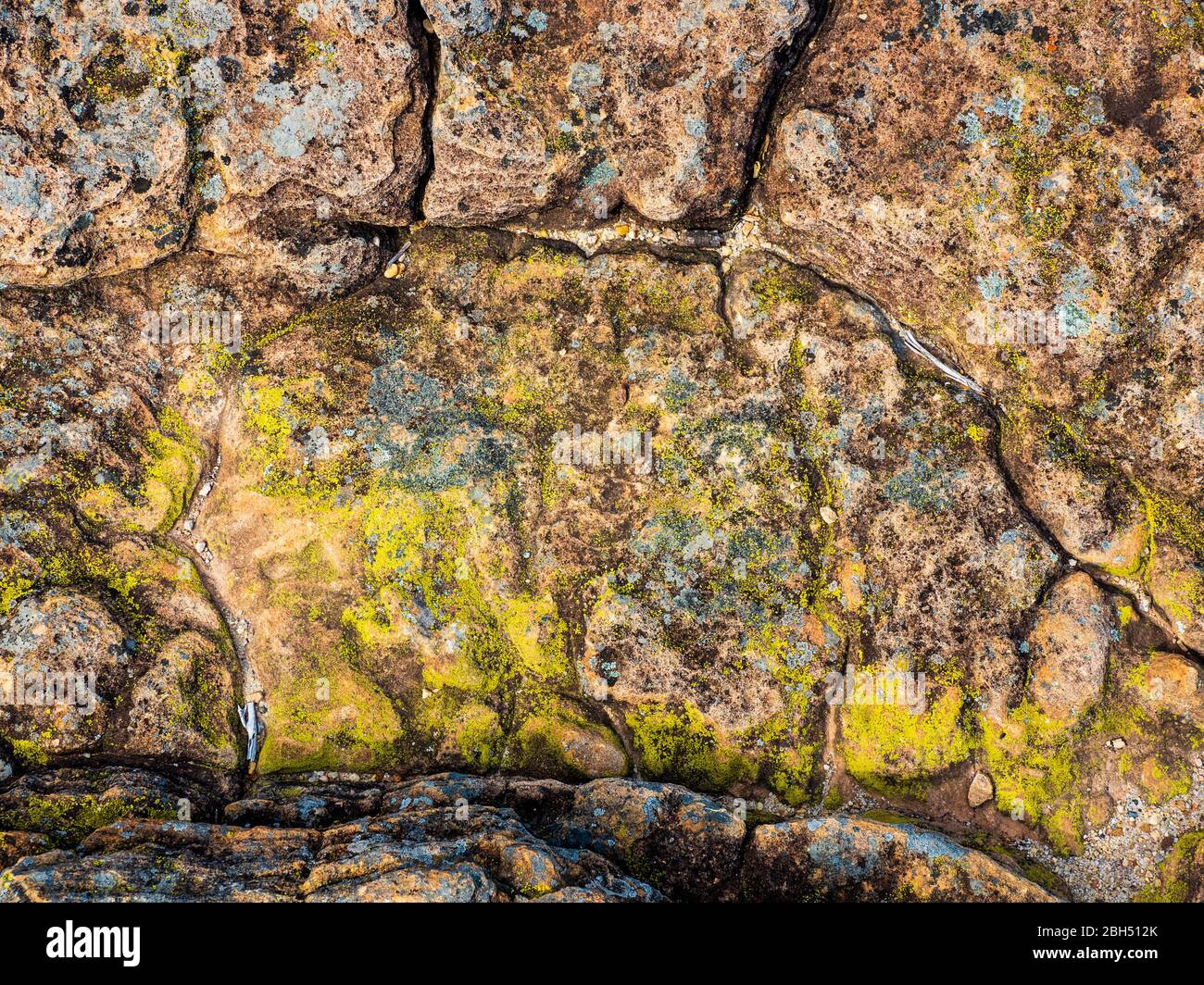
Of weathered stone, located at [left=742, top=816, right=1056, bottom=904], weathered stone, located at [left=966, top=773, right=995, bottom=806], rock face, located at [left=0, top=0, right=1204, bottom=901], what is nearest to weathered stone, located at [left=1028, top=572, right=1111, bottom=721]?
rock face, located at [left=0, top=0, right=1204, bottom=901]

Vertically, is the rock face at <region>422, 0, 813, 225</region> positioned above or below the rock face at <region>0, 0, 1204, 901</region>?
above

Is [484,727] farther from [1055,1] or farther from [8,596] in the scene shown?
[1055,1]

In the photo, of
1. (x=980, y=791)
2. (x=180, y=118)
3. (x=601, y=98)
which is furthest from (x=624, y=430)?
(x=180, y=118)

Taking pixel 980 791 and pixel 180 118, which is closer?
pixel 180 118

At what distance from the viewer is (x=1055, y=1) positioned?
7.64 metres

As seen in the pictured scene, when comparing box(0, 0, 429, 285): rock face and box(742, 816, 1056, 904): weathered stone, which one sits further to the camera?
box(0, 0, 429, 285): rock face

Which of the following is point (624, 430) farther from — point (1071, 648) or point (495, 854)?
point (1071, 648)

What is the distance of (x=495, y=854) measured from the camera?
640 centimetres

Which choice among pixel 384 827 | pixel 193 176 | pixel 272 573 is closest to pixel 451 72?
pixel 193 176

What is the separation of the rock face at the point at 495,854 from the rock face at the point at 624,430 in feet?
0.20

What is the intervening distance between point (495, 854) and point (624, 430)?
3.76 meters

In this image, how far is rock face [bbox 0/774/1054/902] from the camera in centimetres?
604

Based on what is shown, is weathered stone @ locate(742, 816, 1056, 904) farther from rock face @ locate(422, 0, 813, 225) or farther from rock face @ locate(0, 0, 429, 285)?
rock face @ locate(0, 0, 429, 285)

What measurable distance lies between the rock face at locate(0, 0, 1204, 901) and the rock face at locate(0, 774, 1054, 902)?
6cm
